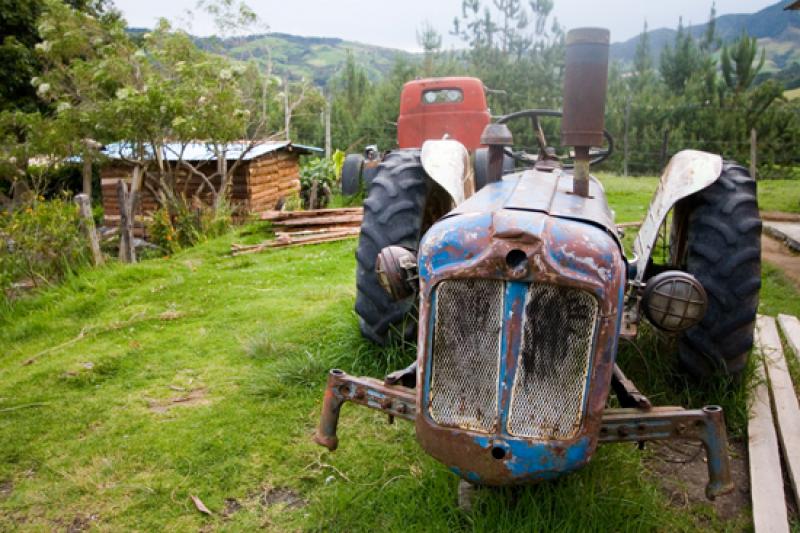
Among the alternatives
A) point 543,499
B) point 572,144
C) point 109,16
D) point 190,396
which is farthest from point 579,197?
point 109,16

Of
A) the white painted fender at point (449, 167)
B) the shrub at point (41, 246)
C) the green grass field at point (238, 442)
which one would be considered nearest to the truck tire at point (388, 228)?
the white painted fender at point (449, 167)

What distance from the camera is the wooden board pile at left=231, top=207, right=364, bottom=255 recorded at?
921 centimetres

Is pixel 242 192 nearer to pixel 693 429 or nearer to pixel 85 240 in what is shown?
pixel 85 240

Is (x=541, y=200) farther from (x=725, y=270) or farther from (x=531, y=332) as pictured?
(x=725, y=270)

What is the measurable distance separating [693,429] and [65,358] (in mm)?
4225

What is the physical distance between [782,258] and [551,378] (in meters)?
6.41

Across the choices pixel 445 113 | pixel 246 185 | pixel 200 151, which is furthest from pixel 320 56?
pixel 445 113

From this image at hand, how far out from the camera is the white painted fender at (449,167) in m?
3.44

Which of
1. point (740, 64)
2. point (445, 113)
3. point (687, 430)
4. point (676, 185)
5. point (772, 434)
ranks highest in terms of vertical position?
point (740, 64)

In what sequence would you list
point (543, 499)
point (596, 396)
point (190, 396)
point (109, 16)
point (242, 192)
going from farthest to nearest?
point (109, 16), point (242, 192), point (190, 396), point (543, 499), point (596, 396)

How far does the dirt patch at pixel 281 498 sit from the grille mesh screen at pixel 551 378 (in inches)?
48.2

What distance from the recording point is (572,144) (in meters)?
2.33

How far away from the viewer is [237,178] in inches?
624

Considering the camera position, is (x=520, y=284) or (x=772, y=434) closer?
(x=520, y=284)
